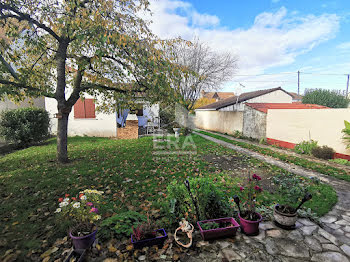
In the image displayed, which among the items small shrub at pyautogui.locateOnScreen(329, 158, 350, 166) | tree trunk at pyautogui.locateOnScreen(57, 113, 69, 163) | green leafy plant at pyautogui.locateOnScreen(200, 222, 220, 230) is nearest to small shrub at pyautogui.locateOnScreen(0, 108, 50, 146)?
tree trunk at pyautogui.locateOnScreen(57, 113, 69, 163)

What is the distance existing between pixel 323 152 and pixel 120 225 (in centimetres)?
854

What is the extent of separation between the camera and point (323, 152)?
742 centimetres

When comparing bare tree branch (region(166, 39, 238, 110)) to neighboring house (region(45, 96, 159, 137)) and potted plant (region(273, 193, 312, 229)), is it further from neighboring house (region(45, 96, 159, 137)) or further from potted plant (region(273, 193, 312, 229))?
potted plant (region(273, 193, 312, 229))

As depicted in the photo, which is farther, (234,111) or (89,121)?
(234,111)

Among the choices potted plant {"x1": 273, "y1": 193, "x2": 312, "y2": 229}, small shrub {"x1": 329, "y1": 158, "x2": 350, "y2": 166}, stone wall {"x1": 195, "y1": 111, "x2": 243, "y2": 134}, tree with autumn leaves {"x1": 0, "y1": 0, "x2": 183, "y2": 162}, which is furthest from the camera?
stone wall {"x1": 195, "y1": 111, "x2": 243, "y2": 134}

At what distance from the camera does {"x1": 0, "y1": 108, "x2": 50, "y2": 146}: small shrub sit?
8.74 m

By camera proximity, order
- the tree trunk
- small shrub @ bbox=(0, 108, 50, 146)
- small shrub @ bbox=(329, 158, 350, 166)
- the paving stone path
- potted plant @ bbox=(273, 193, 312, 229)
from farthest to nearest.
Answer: small shrub @ bbox=(0, 108, 50, 146) < small shrub @ bbox=(329, 158, 350, 166) < the tree trunk < potted plant @ bbox=(273, 193, 312, 229) < the paving stone path

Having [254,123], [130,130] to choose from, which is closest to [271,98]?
[254,123]

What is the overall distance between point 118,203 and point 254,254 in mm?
2538

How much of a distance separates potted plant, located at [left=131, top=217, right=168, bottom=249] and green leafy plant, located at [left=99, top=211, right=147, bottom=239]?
19cm

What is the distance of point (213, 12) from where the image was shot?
8875mm

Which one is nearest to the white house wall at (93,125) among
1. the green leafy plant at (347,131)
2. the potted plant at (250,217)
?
the potted plant at (250,217)

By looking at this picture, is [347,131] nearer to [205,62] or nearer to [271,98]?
[205,62]

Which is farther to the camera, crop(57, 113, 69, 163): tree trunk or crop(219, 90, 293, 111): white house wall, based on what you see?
crop(219, 90, 293, 111): white house wall
